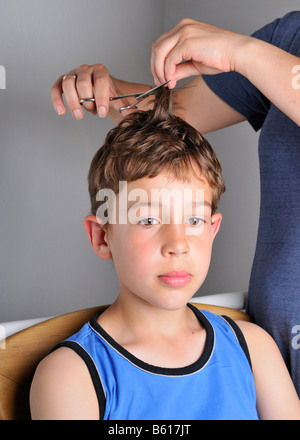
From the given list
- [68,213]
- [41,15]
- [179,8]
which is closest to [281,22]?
[41,15]

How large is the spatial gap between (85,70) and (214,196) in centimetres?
31

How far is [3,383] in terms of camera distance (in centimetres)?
77

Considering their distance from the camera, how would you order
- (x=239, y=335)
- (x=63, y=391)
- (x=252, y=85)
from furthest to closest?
(x=252, y=85), (x=239, y=335), (x=63, y=391)

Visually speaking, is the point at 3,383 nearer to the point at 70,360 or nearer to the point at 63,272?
the point at 70,360

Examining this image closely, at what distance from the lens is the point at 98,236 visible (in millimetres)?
893

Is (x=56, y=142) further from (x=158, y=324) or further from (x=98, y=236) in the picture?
(x=158, y=324)

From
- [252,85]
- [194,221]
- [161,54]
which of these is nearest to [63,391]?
[194,221]

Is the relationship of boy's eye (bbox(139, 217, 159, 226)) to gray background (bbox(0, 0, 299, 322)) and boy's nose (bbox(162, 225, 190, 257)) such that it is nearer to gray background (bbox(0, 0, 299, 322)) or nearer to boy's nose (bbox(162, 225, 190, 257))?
boy's nose (bbox(162, 225, 190, 257))

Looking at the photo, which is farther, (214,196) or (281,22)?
(281,22)

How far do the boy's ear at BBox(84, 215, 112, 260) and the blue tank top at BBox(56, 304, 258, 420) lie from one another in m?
0.11

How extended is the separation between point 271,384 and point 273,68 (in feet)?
1.70

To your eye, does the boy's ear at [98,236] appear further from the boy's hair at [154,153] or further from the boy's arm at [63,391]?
the boy's arm at [63,391]

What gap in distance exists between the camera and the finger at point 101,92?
842 millimetres

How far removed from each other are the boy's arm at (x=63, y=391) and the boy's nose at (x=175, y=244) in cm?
20
